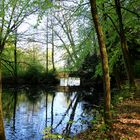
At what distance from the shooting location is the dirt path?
9.88 meters

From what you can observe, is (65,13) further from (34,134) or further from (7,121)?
(7,121)

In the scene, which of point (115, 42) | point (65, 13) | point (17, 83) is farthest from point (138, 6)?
point (17, 83)

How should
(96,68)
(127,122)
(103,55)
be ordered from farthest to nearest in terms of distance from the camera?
(96,68) → (127,122) → (103,55)

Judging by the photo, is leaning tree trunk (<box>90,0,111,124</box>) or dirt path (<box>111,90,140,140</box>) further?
leaning tree trunk (<box>90,0,111,124</box>)

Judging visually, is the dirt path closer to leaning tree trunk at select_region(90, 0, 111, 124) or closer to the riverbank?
the riverbank

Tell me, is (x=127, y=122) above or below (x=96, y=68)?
below

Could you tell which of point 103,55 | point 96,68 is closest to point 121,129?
point 103,55

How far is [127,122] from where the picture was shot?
11.7m

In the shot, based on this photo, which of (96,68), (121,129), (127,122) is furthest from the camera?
(96,68)

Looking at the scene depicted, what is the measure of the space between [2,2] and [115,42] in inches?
400

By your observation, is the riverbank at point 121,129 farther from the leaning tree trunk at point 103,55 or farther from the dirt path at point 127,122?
the leaning tree trunk at point 103,55

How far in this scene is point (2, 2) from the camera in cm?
1627

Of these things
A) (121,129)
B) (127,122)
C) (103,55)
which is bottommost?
(121,129)

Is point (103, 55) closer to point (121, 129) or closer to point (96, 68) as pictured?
point (121, 129)
